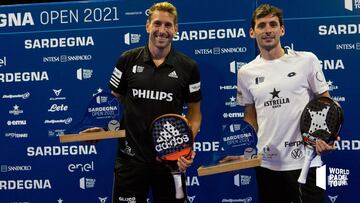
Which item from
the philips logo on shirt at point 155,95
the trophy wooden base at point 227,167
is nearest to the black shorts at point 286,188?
the trophy wooden base at point 227,167

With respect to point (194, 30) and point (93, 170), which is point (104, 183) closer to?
point (93, 170)

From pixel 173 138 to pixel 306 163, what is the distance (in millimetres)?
817

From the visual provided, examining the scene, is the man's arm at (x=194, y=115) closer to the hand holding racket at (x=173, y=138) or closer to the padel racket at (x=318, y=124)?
the hand holding racket at (x=173, y=138)

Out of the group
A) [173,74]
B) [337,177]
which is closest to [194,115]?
[173,74]

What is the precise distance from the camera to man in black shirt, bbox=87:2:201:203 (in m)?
3.35

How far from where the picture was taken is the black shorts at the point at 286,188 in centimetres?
318

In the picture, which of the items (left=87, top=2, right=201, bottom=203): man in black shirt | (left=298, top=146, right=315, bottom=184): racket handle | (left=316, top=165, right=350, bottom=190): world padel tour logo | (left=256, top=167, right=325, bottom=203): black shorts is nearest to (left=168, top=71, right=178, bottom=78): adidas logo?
(left=87, top=2, right=201, bottom=203): man in black shirt

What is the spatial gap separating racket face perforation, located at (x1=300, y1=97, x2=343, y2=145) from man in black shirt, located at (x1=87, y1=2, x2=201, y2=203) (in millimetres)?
825

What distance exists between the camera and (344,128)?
4113 millimetres

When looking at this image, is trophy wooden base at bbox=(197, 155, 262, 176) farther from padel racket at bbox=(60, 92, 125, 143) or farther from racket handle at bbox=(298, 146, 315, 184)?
padel racket at bbox=(60, 92, 125, 143)

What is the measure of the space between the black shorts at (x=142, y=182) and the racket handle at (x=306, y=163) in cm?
80

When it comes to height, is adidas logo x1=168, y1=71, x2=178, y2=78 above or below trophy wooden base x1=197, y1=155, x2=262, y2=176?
above

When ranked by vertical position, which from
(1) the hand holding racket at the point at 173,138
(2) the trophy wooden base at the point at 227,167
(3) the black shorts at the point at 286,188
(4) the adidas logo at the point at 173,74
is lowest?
(3) the black shorts at the point at 286,188

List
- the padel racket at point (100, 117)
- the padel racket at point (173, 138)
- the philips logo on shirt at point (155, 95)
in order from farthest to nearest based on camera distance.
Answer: the padel racket at point (100, 117)
the philips logo on shirt at point (155, 95)
the padel racket at point (173, 138)
